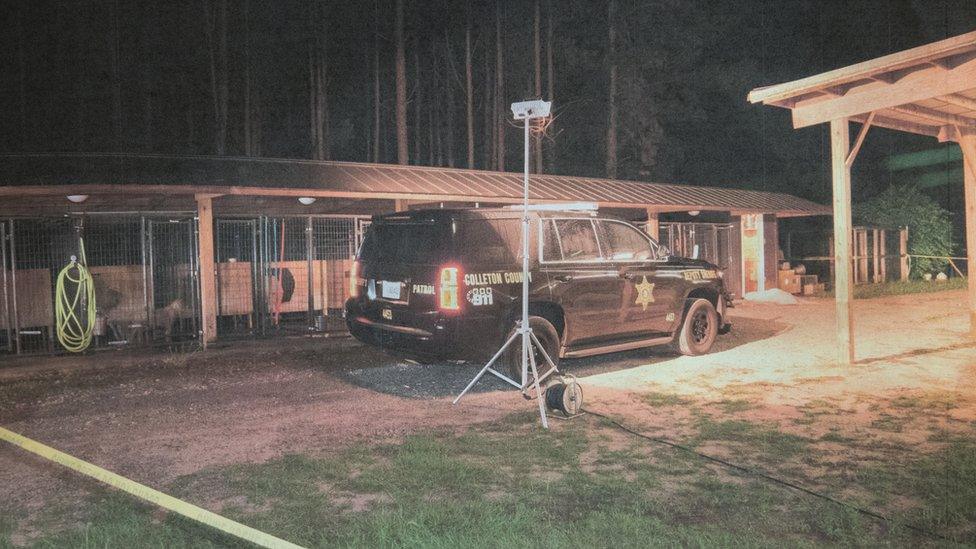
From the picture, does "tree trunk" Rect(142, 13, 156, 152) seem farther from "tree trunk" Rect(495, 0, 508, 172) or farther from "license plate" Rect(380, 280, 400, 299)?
"license plate" Rect(380, 280, 400, 299)

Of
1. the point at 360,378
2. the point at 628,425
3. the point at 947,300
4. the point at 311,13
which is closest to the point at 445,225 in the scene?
the point at 360,378

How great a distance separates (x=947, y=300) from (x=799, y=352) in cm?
1136

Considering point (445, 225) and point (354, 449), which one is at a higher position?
point (445, 225)

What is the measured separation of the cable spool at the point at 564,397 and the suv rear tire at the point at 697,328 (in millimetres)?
4124

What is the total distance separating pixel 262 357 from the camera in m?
11.1

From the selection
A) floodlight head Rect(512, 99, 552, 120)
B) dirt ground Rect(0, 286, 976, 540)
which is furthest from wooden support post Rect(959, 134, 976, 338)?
floodlight head Rect(512, 99, 552, 120)

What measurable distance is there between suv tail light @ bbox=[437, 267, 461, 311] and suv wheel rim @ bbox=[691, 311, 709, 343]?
4.44m

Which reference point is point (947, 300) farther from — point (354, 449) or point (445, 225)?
point (354, 449)

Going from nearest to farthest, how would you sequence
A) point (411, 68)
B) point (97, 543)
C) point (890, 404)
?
point (97, 543) → point (890, 404) → point (411, 68)

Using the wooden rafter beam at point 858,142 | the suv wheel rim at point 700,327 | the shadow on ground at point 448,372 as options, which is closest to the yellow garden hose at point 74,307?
the shadow on ground at point 448,372

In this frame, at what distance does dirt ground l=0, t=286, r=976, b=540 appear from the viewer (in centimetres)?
596

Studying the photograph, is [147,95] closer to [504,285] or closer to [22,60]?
[22,60]

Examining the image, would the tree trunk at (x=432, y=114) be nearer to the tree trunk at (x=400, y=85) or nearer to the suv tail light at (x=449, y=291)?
the tree trunk at (x=400, y=85)

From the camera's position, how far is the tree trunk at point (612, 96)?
106 ft
